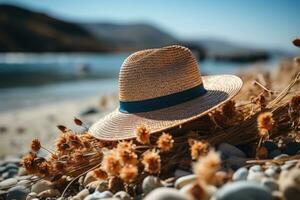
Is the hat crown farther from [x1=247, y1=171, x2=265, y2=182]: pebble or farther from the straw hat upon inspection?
[x1=247, y1=171, x2=265, y2=182]: pebble

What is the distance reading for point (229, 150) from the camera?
230 cm

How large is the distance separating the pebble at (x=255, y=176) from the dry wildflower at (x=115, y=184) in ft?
2.48

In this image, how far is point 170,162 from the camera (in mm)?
2293

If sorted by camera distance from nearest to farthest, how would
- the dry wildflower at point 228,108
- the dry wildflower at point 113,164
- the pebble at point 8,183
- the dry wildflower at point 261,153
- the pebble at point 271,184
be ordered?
the pebble at point 271,184
the dry wildflower at point 113,164
the dry wildflower at point 261,153
the dry wildflower at point 228,108
the pebble at point 8,183

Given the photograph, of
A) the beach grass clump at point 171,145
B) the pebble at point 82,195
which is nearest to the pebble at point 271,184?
the beach grass clump at point 171,145

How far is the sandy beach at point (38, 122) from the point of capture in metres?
5.82

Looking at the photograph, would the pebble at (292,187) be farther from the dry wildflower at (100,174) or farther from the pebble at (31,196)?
the pebble at (31,196)

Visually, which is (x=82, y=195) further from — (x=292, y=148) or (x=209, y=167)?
(x=292, y=148)

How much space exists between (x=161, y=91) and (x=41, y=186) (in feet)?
3.48

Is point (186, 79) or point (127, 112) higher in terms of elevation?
point (186, 79)

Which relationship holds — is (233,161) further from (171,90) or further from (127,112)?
(127,112)

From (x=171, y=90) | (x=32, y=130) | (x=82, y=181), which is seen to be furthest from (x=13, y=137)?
(x=171, y=90)

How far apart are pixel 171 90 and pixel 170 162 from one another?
45cm

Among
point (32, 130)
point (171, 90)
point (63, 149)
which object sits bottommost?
point (32, 130)
